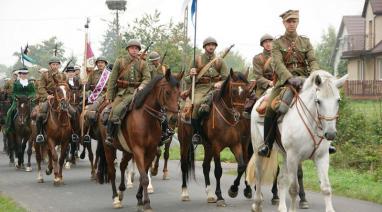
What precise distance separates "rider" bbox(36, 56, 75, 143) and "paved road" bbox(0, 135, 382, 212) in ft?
4.60

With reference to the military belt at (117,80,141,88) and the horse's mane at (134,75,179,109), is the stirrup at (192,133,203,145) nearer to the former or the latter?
the military belt at (117,80,141,88)

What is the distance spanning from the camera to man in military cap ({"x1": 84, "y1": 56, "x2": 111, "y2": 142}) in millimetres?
16656

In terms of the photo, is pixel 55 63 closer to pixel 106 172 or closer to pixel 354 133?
pixel 106 172

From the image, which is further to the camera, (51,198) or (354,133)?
(354,133)

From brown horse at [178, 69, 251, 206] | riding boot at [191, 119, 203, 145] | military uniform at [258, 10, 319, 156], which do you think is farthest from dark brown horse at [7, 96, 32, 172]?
military uniform at [258, 10, 319, 156]

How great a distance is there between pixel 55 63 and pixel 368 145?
837cm

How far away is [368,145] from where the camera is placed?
1956 centimetres

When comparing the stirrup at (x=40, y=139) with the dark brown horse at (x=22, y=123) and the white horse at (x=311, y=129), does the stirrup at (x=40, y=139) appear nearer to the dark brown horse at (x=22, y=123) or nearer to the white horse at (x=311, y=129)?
the dark brown horse at (x=22, y=123)

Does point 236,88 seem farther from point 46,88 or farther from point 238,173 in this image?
point 46,88

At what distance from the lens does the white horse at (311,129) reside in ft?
33.4

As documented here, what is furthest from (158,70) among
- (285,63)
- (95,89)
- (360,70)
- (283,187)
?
(360,70)

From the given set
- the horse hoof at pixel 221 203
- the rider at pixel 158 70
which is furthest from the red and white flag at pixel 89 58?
the horse hoof at pixel 221 203

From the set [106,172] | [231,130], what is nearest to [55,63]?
[106,172]

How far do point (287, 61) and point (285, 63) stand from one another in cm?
5
